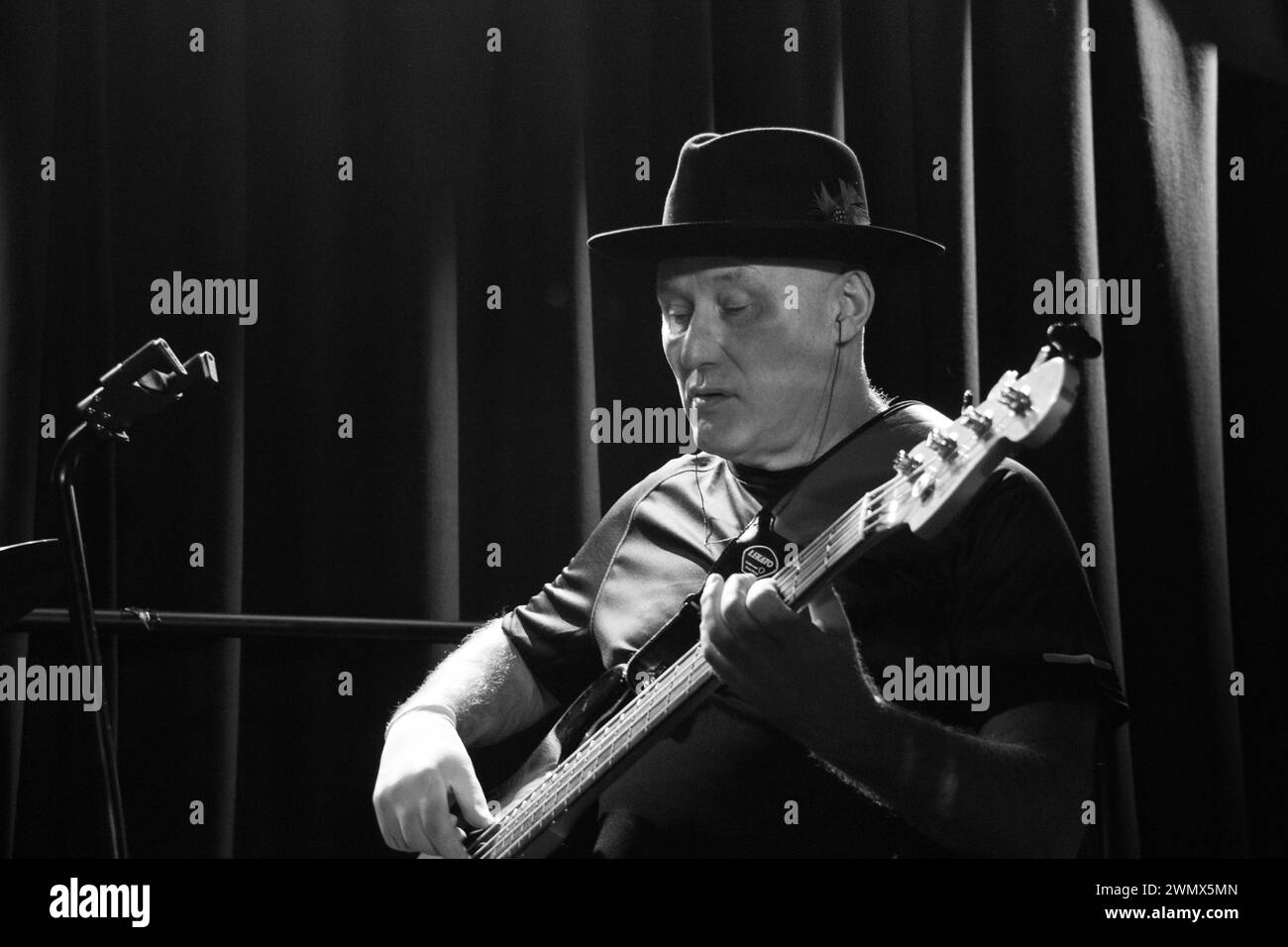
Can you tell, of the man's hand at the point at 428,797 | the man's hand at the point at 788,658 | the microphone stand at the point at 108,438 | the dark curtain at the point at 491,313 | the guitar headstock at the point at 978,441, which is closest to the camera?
the guitar headstock at the point at 978,441

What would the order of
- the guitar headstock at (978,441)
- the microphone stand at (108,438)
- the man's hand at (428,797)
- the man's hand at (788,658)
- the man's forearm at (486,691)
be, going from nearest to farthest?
the guitar headstock at (978,441) < the man's hand at (788,658) < the microphone stand at (108,438) < the man's hand at (428,797) < the man's forearm at (486,691)

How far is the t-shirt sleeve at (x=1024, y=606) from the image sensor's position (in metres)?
1.17

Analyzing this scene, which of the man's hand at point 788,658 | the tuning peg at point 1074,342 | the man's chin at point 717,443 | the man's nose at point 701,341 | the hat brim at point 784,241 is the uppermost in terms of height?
the hat brim at point 784,241

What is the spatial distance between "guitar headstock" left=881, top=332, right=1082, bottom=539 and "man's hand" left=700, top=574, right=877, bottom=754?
12 centimetres

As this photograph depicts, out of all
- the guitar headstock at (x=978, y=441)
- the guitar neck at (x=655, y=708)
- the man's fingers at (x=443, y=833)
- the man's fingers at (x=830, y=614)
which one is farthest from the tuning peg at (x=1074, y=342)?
the man's fingers at (x=443, y=833)

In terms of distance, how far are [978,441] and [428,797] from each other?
726mm

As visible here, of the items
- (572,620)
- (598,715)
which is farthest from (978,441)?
(572,620)

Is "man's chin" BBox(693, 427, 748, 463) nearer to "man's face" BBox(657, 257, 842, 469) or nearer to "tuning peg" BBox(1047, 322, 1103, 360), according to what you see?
"man's face" BBox(657, 257, 842, 469)

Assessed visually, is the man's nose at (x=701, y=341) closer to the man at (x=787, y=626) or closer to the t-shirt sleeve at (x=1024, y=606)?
the man at (x=787, y=626)

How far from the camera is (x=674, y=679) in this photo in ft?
4.19

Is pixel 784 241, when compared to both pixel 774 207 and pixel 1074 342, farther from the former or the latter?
pixel 1074 342

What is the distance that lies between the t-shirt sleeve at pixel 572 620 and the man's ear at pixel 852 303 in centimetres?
34

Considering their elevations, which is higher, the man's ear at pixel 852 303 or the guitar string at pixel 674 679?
the man's ear at pixel 852 303

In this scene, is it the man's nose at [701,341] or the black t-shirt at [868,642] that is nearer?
the black t-shirt at [868,642]
